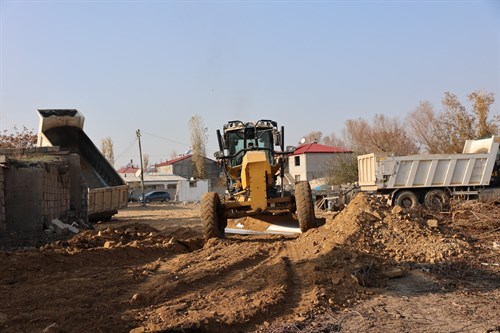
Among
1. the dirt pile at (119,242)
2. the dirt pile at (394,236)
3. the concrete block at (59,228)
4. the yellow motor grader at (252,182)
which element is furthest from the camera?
the concrete block at (59,228)

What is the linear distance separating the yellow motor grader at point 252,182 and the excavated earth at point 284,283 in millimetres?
874

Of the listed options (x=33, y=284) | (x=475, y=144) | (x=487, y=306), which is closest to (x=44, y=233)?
(x=33, y=284)

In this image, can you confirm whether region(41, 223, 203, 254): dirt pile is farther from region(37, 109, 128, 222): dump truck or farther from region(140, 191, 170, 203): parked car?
region(140, 191, 170, 203): parked car

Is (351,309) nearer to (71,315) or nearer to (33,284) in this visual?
(71,315)

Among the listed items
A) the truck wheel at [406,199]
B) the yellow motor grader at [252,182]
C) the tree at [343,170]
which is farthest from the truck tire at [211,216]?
the tree at [343,170]

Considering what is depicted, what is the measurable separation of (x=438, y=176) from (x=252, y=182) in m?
11.4

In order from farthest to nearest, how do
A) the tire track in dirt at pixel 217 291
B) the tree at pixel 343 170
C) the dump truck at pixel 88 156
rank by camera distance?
the tree at pixel 343 170 → the dump truck at pixel 88 156 → the tire track in dirt at pixel 217 291

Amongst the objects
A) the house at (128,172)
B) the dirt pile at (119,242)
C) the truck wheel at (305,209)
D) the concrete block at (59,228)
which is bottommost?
the dirt pile at (119,242)

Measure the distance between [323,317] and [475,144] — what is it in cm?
1760

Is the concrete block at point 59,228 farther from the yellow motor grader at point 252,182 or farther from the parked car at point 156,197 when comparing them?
the parked car at point 156,197

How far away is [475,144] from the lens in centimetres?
2039

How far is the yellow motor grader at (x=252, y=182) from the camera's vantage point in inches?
422

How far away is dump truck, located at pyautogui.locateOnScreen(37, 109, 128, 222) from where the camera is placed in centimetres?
2075

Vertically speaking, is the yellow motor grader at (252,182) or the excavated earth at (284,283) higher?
the yellow motor grader at (252,182)
